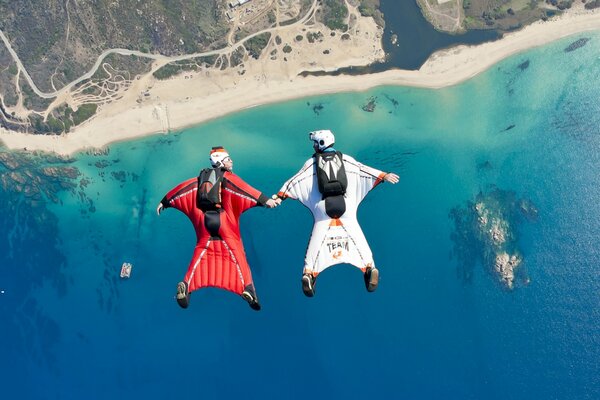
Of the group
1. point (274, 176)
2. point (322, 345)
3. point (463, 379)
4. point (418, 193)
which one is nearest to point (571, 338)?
point (463, 379)

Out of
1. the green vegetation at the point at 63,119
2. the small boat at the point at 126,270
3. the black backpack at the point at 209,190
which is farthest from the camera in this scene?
Answer: the green vegetation at the point at 63,119

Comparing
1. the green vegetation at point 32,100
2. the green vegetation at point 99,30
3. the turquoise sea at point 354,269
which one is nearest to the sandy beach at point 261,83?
the turquoise sea at point 354,269

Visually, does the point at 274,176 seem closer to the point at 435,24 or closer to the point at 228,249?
the point at 228,249

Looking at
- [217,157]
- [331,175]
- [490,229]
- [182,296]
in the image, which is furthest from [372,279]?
[490,229]

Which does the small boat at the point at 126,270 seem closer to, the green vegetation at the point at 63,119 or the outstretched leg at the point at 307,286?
the green vegetation at the point at 63,119

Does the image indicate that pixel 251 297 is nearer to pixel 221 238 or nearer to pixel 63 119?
pixel 221 238
